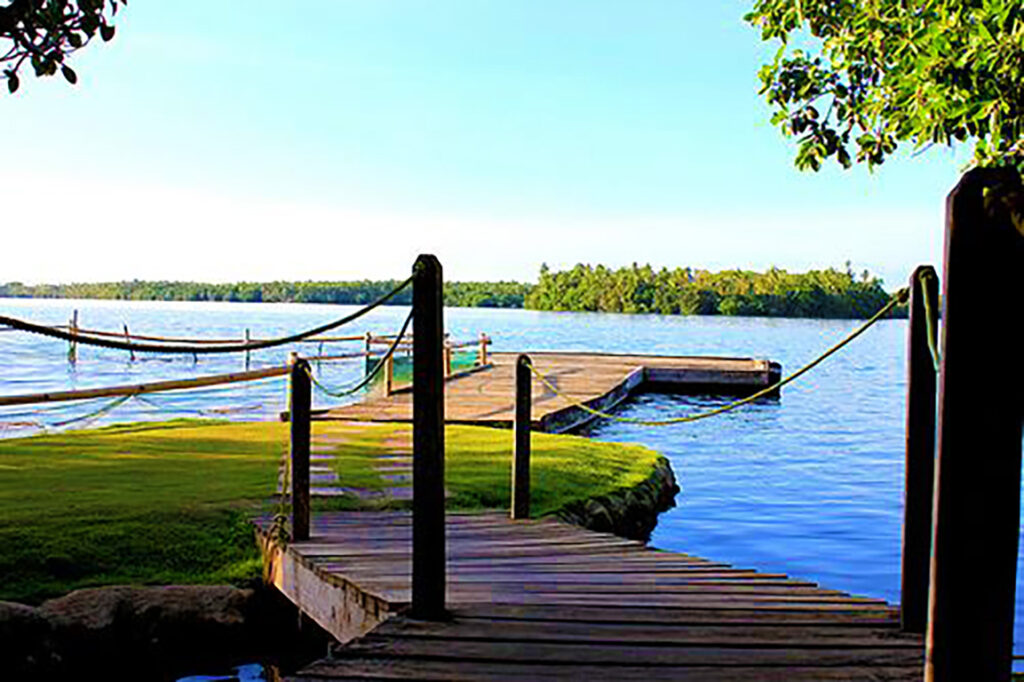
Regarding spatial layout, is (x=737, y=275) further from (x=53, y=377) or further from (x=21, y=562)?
(x=21, y=562)

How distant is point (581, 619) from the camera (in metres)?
Answer: 4.09

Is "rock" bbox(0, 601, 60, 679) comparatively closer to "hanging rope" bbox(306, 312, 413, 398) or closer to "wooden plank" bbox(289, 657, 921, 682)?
"hanging rope" bbox(306, 312, 413, 398)

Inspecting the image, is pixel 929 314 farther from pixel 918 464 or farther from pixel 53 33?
pixel 53 33

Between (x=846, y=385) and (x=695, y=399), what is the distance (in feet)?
38.1

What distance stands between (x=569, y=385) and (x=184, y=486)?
46.2ft

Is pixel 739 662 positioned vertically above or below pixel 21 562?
above

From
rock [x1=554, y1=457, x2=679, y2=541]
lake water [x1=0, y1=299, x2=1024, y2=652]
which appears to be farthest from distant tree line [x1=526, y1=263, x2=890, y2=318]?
rock [x1=554, y1=457, x2=679, y2=541]

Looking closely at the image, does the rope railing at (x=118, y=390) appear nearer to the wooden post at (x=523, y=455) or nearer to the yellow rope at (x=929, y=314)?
the wooden post at (x=523, y=455)

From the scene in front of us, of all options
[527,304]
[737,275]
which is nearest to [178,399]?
[737,275]

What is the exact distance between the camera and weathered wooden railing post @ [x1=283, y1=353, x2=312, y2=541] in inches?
244

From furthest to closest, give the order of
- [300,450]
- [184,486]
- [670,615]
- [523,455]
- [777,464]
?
[777,464]
[184,486]
[523,455]
[300,450]
[670,615]

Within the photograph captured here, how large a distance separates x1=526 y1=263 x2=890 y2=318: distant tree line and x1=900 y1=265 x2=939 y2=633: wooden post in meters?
134

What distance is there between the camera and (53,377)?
122 feet

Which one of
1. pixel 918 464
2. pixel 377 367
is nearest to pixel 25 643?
pixel 377 367
